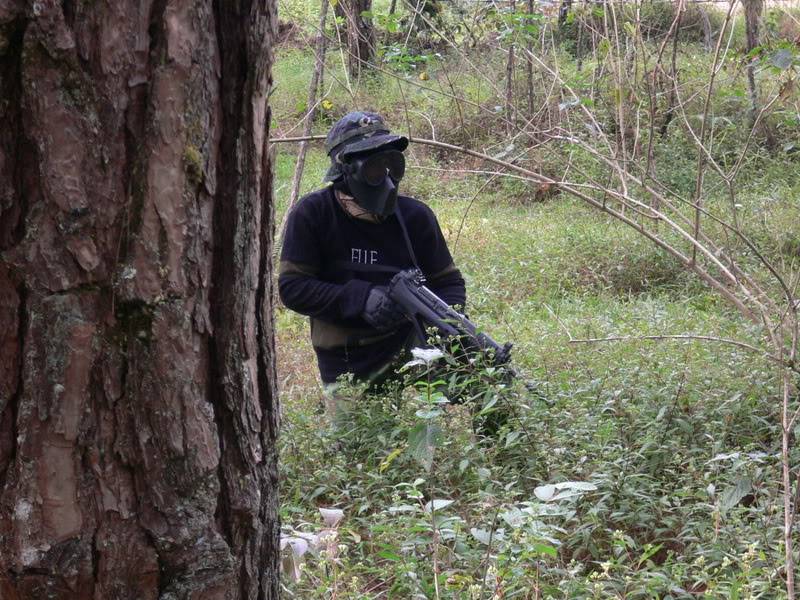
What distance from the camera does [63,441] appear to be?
4.65 ft

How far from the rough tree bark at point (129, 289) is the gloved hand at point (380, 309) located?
222 centimetres

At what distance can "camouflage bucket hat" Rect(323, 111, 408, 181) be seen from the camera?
3816 mm

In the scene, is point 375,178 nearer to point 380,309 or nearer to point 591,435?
point 380,309

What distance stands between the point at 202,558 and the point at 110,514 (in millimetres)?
172

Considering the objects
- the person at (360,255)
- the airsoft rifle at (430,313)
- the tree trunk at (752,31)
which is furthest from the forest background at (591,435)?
the tree trunk at (752,31)

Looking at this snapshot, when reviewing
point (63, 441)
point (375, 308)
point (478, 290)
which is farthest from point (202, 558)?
point (478, 290)

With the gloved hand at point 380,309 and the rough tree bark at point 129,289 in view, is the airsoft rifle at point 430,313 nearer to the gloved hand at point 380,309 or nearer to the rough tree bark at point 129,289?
the gloved hand at point 380,309

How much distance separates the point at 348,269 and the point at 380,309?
317 millimetres

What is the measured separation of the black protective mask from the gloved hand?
347 millimetres

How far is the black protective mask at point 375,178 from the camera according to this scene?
379cm

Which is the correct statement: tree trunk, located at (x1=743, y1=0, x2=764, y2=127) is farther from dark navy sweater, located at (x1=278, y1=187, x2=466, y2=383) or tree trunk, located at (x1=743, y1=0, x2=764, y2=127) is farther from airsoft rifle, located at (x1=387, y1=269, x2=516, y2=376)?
airsoft rifle, located at (x1=387, y1=269, x2=516, y2=376)

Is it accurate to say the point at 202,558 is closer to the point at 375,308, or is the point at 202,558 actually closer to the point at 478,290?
the point at 375,308

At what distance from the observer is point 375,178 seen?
383 cm

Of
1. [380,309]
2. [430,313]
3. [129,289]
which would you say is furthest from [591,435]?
[129,289]
